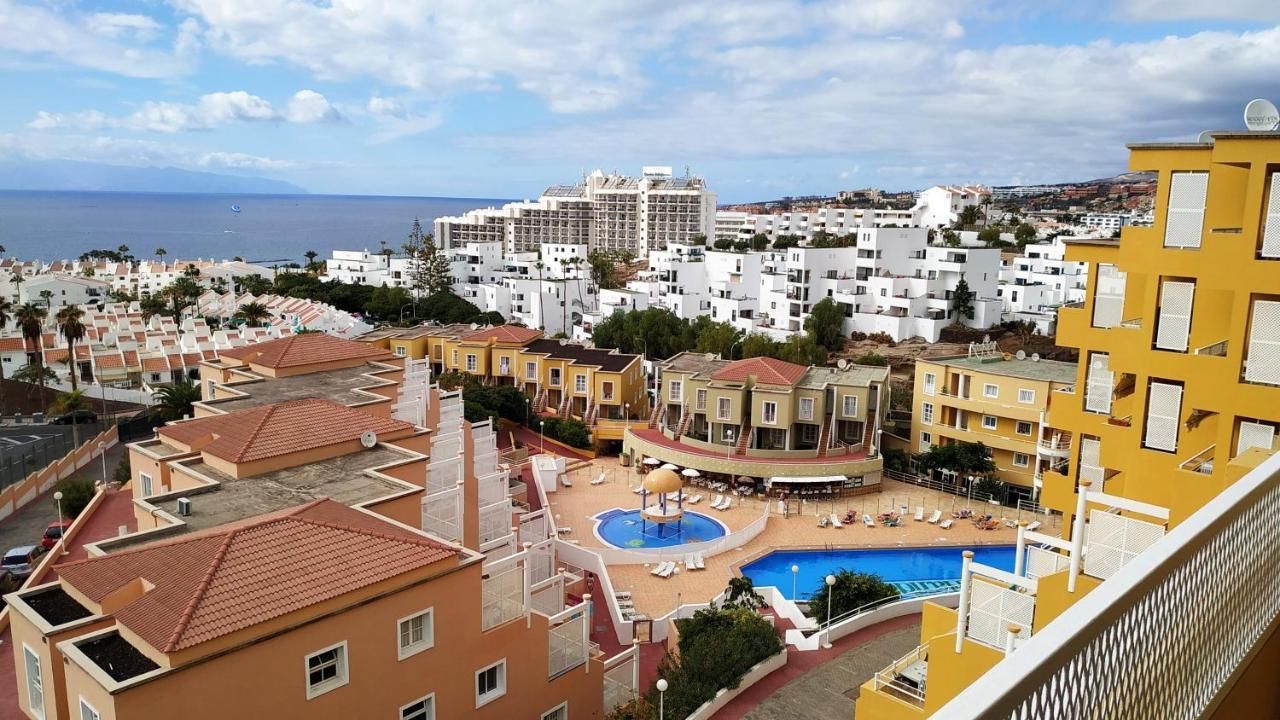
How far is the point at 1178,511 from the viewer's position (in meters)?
9.30

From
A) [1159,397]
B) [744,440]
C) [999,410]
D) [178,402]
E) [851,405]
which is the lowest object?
[744,440]

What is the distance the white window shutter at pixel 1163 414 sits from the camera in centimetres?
1118

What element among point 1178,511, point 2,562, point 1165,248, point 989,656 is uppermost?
point 1165,248

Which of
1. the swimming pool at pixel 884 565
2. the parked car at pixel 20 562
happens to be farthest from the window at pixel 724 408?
the parked car at pixel 20 562

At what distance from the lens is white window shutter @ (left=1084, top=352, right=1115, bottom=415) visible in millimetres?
13766

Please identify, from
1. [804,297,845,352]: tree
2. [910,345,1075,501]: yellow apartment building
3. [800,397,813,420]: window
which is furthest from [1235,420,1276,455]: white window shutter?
[804,297,845,352]: tree

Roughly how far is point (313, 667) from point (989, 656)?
956 cm

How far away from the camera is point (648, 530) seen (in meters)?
36.8

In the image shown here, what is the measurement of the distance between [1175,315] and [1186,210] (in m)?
1.36

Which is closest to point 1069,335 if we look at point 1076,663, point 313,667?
point 1076,663

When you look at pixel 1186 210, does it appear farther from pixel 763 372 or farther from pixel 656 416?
pixel 656 416

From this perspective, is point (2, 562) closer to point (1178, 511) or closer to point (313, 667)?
point (313, 667)

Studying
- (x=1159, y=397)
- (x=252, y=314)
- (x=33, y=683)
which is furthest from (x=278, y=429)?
(x=252, y=314)

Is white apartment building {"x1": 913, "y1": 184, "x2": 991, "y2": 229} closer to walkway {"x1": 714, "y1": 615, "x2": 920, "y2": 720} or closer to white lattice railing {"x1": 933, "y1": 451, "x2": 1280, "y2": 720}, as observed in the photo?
walkway {"x1": 714, "y1": 615, "x2": 920, "y2": 720}
